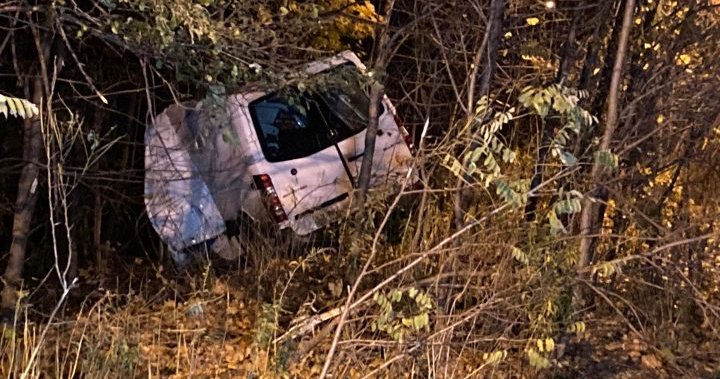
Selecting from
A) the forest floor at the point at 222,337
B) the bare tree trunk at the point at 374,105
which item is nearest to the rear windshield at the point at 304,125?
the bare tree trunk at the point at 374,105

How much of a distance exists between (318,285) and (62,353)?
7.04 ft

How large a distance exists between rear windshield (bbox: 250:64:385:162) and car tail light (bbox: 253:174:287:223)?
0.26 meters

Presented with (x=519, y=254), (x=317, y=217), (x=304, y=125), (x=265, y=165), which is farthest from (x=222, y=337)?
(x=304, y=125)

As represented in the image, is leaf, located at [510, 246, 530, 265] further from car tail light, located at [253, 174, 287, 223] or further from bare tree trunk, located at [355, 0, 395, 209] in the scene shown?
car tail light, located at [253, 174, 287, 223]

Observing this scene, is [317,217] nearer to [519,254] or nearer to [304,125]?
[304,125]

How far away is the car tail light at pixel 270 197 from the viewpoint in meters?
7.91

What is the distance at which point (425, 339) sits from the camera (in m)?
4.95

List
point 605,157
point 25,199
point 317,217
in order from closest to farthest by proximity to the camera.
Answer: point 605,157, point 25,199, point 317,217

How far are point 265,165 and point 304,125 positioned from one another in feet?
1.87

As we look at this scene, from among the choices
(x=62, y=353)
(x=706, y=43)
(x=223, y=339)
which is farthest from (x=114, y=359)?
(x=706, y=43)

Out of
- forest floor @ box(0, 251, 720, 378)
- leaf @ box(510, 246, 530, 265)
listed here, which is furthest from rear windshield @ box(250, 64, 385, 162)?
leaf @ box(510, 246, 530, 265)

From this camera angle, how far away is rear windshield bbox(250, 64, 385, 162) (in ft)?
27.0

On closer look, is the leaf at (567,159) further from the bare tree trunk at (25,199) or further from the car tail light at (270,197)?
the car tail light at (270,197)

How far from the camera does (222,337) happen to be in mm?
6184
